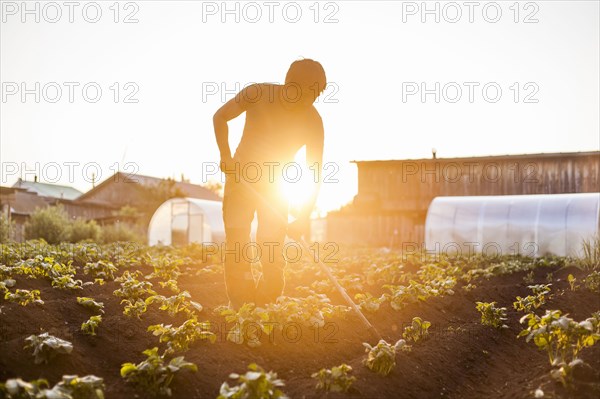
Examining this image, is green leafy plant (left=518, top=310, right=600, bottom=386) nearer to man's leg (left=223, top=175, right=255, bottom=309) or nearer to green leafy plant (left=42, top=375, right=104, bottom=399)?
man's leg (left=223, top=175, right=255, bottom=309)

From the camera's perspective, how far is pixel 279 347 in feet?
15.5

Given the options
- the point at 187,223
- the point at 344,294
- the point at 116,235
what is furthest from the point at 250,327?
the point at 187,223

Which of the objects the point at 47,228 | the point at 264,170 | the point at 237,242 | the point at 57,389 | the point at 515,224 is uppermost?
the point at 264,170

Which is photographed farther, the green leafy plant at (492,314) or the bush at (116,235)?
the bush at (116,235)

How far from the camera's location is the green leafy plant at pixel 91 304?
542 cm

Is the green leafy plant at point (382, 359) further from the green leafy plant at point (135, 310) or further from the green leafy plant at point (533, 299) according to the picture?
the green leafy plant at point (533, 299)

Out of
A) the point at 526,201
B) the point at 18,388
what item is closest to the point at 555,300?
the point at 18,388

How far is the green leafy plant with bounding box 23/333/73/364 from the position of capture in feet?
12.2

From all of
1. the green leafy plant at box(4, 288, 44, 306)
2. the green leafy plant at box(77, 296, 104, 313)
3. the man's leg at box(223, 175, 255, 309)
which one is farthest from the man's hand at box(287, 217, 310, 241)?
the green leafy plant at box(4, 288, 44, 306)

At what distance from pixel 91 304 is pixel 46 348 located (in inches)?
71.4

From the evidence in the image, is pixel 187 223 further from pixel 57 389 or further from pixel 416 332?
pixel 57 389

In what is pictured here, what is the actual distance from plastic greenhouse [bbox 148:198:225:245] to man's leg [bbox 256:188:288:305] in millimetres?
17124

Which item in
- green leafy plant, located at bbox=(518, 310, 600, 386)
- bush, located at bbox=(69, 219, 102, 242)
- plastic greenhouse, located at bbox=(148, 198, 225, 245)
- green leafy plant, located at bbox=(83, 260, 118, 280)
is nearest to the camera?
green leafy plant, located at bbox=(518, 310, 600, 386)

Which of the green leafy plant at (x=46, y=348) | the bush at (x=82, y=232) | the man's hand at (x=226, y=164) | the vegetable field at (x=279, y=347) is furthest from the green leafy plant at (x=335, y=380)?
the bush at (x=82, y=232)
